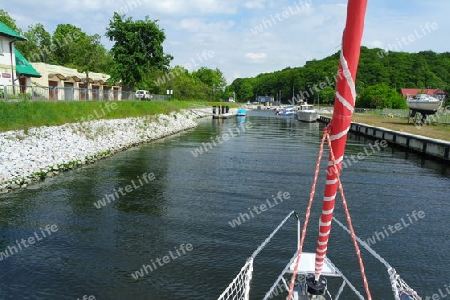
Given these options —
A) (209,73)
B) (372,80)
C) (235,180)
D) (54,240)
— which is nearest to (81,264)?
(54,240)

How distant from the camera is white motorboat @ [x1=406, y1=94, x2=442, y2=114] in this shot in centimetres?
4363

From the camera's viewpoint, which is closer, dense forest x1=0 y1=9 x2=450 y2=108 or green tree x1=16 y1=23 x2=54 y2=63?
dense forest x1=0 y1=9 x2=450 y2=108

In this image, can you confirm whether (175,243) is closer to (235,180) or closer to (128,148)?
(235,180)

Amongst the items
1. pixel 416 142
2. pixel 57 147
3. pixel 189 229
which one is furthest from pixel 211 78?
pixel 189 229

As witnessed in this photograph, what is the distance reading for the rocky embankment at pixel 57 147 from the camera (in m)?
16.7

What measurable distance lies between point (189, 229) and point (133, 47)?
45.4 m

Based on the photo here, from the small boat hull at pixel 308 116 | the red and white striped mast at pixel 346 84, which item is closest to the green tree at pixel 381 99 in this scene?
the small boat hull at pixel 308 116

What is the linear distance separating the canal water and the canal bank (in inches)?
192

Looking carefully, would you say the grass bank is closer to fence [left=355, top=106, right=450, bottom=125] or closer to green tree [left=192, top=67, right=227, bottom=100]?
fence [left=355, top=106, right=450, bottom=125]

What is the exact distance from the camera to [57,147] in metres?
21.4

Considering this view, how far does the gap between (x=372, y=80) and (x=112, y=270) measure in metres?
132

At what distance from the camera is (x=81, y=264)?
371 inches

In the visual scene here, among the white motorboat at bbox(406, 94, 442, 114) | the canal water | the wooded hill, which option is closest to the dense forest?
the wooded hill

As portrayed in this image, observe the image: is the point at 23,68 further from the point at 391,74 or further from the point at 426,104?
the point at 391,74
